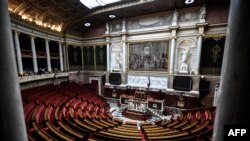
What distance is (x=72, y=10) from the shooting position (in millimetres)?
10336

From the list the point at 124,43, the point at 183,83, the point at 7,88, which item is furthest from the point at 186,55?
the point at 7,88

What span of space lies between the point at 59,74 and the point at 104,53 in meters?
4.97

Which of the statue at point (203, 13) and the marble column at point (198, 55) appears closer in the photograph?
the statue at point (203, 13)

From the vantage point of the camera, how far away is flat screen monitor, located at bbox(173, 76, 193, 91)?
944cm

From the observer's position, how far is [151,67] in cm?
1102

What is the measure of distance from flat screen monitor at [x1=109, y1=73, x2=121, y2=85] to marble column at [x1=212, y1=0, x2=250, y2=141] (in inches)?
443

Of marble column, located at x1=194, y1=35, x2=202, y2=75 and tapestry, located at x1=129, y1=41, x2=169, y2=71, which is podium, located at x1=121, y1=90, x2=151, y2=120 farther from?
marble column, located at x1=194, y1=35, x2=202, y2=75

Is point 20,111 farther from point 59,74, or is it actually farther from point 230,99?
point 59,74

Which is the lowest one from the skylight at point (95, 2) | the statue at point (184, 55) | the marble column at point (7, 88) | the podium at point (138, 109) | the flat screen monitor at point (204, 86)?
the podium at point (138, 109)

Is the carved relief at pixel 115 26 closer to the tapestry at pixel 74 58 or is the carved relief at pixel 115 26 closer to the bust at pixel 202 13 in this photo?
the tapestry at pixel 74 58

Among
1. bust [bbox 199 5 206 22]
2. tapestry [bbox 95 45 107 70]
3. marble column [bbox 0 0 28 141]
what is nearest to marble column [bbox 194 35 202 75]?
bust [bbox 199 5 206 22]

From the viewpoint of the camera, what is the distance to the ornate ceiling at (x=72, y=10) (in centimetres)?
836

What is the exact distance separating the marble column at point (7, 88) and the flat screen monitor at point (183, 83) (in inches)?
400

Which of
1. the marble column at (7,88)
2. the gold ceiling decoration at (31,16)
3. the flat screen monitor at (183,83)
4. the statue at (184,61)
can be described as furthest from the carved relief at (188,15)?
the gold ceiling decoration at (31,16)
